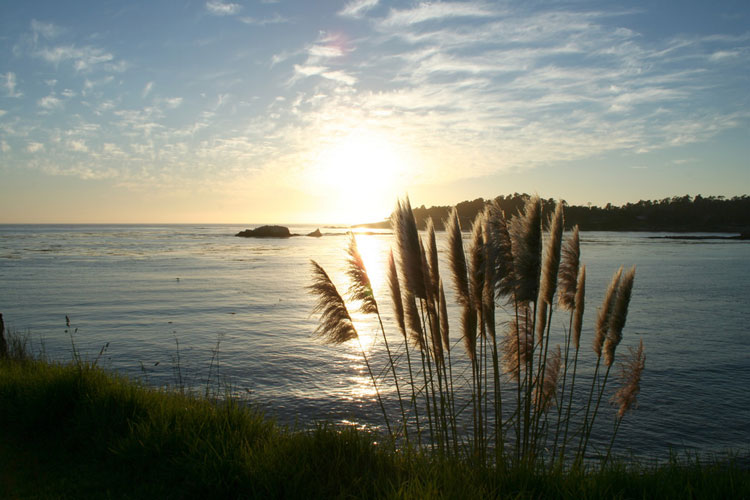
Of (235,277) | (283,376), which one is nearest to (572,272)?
(283,376)

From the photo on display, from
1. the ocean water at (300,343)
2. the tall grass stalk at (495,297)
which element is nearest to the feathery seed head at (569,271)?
the tall grass stalk at (495,297)

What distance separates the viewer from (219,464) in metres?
3.72

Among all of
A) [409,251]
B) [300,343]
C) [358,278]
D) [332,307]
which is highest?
[409,251]

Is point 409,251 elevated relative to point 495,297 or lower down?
elevated

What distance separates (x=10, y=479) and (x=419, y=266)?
399cm

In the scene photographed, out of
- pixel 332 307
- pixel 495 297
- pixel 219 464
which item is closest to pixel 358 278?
pixel 332 307

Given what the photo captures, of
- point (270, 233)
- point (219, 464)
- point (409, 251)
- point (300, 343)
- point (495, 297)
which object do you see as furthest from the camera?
point (270, 233)

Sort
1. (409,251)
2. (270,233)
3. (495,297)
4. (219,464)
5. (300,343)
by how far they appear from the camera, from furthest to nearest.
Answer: (270,233) → (300,343) → (495,297) → (409,251) → (219,464)

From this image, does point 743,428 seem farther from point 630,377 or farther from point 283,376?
point 283,376

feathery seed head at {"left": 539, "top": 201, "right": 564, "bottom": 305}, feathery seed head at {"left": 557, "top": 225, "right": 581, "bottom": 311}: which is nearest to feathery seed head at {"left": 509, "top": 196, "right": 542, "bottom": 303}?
feathery seed head at {"left": 539, "top": 201, "right": 564, "bottom": 305}

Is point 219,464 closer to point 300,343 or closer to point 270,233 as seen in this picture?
point 300,343

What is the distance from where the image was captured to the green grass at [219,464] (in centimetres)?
338

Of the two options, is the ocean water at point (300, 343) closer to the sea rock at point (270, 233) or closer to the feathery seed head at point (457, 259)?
→ the feathery seed head at point (457, 259)

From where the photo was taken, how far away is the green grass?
3383mm
